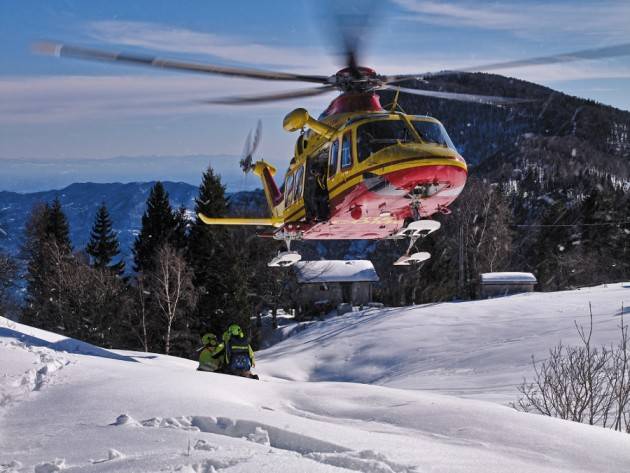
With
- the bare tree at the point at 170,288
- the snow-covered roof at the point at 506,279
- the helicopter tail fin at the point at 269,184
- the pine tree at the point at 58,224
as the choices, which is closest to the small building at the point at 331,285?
the snow-covered roof at the point at 506,279

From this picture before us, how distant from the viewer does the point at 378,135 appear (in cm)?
1191

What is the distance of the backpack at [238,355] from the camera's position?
1243 centimetres

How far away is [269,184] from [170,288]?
17123mm

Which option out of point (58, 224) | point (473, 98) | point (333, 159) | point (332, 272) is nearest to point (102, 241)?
point (58, 224)

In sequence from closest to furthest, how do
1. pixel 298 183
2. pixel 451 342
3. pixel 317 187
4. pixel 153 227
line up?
pixel 317 187 → pixel 298 183 → pixel 451 342 → pixel 153 227

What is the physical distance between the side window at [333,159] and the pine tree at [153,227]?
112 feet

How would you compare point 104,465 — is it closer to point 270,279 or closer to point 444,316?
point 444,316

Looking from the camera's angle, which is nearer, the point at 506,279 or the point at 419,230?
the point at 419,230

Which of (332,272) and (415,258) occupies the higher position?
(332,272)

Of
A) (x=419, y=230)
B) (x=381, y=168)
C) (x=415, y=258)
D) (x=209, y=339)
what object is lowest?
(x=209, y=339)

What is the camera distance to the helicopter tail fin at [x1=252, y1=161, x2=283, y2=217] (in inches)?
690

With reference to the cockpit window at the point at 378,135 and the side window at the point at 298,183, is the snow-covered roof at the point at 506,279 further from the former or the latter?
the cockpit window at the point at 378,135

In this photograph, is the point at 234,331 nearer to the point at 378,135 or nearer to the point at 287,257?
the point at 287,257

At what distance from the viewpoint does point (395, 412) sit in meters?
7.07
